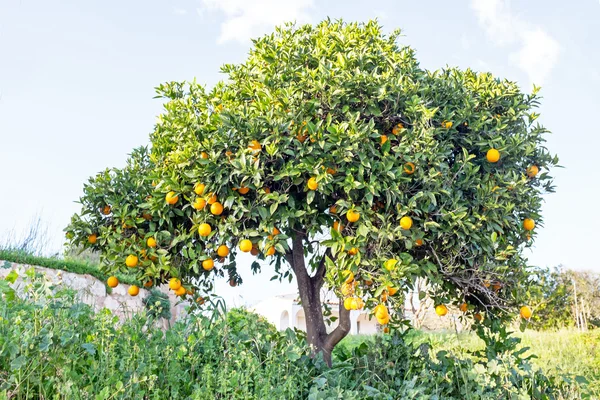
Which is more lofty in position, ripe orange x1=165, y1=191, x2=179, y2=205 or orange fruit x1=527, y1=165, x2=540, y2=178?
orange fruit x1=527, y1=165, x2=540, y2=178

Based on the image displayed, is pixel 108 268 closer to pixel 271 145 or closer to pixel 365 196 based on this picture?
pixel 271 145

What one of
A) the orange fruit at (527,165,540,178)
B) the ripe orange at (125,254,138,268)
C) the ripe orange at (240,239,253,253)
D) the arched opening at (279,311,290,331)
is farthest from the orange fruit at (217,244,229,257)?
the arched opening at (279,311,290,331)

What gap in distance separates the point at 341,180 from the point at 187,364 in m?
1.58

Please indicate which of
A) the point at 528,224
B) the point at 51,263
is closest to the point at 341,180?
the point at 528,224

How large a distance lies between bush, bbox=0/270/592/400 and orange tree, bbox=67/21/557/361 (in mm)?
477

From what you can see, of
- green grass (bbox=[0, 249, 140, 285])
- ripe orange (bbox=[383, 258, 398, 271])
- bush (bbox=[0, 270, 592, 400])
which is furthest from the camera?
green grass (bbox=[0, 249, 140, 285])

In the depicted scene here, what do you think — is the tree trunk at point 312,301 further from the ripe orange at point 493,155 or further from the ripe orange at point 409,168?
the ripe orange at point 493,155

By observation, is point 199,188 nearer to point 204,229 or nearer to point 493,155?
point 204,229

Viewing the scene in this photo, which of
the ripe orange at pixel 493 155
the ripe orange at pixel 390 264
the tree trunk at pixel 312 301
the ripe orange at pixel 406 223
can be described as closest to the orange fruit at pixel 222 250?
the tree trunk at pixel 312 301

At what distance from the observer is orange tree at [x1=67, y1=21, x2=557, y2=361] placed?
3467mm

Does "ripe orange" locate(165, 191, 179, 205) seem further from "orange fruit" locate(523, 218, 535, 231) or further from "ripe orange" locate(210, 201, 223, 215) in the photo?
"orange fruit" locate(523, 218, 535, 231)

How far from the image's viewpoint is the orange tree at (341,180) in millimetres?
3467

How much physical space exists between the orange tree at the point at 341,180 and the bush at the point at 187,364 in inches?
18.8

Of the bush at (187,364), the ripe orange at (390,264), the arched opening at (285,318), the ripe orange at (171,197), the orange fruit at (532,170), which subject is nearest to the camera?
the bush at (187,364)
